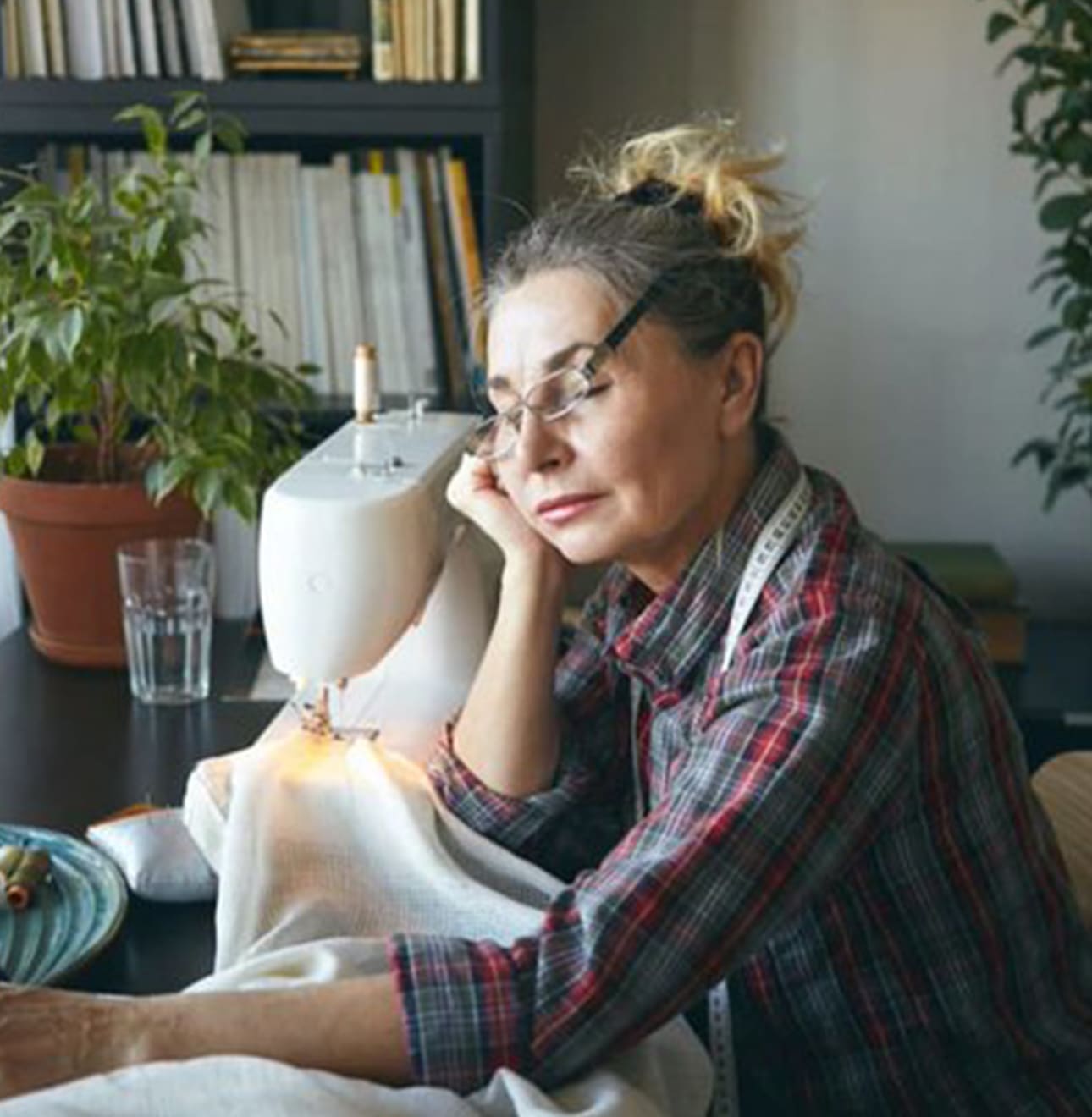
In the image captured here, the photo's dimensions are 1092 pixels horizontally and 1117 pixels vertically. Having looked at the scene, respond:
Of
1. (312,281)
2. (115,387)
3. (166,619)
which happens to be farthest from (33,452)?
(312,281)

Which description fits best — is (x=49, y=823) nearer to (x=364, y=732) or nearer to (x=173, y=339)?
(x=364, y=732)

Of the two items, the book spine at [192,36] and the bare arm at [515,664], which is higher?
the book spine at [192,36]

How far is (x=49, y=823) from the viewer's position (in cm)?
173

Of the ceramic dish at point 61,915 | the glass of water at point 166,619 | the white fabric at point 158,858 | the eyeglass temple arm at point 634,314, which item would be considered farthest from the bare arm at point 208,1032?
the glass of water at point 166,619

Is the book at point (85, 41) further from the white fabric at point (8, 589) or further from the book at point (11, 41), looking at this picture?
the white fabric at point (8, 589)

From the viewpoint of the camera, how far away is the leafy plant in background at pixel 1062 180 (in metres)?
2.43

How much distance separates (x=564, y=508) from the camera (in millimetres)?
1419

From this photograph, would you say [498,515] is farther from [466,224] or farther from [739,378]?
[466,224]

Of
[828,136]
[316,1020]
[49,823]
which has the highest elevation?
[828,136]

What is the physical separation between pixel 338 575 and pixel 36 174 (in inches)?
44.6

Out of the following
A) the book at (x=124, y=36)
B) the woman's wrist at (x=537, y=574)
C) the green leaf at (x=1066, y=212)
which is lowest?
the woman's wrist at (x=537, y=574)

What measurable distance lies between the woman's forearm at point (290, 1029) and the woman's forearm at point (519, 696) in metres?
0.40

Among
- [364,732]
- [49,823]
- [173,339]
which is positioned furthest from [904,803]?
[173,339]

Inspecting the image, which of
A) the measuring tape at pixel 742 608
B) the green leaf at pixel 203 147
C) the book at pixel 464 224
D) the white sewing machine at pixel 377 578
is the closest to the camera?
the measuring tape at pixel 742 608
